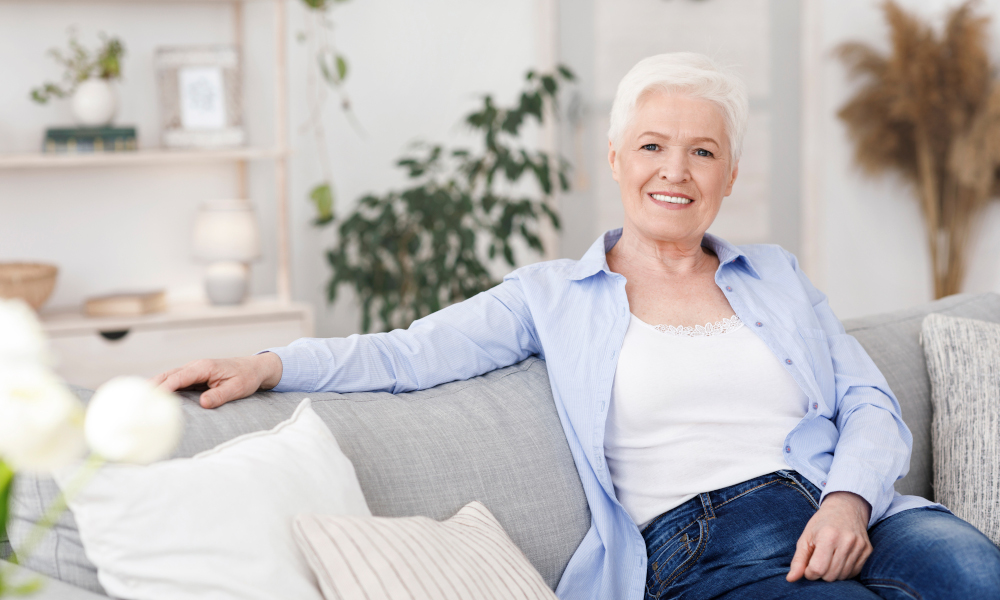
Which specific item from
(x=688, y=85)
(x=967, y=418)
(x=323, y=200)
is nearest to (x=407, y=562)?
(x=688, y=85)

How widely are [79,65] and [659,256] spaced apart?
224cm

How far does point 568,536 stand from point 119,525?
67 centimetres

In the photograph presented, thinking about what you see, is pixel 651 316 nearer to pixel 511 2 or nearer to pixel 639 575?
pixel 639 575

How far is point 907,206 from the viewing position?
4293 mm

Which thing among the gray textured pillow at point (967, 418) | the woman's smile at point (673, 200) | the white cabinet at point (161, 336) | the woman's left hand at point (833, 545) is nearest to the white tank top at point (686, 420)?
the woman's left hand at point (833, 545)

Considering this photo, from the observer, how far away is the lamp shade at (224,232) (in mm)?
2807

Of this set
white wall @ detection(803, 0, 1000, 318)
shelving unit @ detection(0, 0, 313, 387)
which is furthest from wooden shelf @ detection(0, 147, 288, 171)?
white wall @ detection(803, 0, 1000, 318)

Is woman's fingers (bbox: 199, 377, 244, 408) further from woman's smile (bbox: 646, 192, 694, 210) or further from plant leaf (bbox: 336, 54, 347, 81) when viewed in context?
plant leaf (bbox: 336, 54, 347, 81)

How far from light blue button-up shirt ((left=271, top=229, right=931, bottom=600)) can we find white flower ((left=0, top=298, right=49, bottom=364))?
85 centimetres

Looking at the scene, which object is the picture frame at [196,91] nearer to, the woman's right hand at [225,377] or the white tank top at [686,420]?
the woman's right hand at [225,377]

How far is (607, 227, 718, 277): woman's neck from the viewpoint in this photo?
58.2 inches

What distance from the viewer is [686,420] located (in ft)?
4.28

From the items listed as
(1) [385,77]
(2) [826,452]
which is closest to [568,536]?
(2) [826,452]

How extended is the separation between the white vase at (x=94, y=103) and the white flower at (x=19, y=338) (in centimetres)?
266
